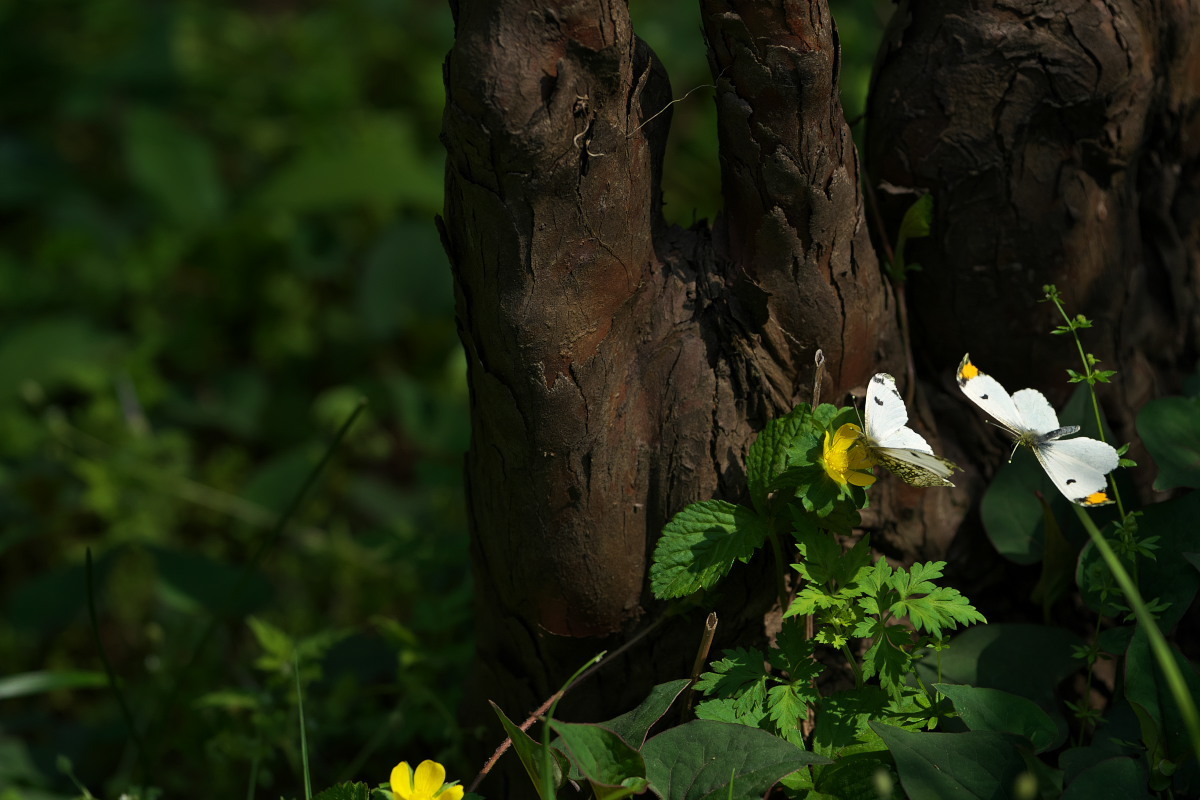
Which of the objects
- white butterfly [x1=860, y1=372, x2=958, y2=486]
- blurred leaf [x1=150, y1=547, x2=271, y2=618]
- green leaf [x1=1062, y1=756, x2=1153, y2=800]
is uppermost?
white butterfly [x1=860, y1=372, x2=958, y2=486]

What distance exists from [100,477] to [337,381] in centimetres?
72

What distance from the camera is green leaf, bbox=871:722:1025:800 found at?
3.03ft

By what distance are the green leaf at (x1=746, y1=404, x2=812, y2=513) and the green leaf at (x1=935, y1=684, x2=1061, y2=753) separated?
268 mm

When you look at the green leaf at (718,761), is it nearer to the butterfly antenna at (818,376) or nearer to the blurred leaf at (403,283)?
the butterfly antenna at (818,376)

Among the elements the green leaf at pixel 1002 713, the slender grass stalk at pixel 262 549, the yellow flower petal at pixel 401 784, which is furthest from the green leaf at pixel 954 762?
the slender grass stalk at pixel 262 549

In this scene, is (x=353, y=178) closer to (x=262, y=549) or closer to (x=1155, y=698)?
(x=262, y=549)

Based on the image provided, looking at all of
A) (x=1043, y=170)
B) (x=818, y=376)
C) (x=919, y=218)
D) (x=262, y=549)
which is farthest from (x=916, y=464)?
(x=262, y=549)

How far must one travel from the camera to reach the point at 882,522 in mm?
1190

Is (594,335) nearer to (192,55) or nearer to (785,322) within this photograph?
(785,322)

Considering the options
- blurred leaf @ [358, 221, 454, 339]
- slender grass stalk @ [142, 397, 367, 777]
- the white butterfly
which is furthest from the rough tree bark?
blurred leaf @ [358, 221, 454, 339]

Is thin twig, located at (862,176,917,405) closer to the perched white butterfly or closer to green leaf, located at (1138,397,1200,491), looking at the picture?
the perched white butterfly

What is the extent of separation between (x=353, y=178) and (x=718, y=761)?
2275mm

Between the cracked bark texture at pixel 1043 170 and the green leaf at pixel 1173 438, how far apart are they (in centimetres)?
15

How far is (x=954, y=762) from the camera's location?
0.94 m
